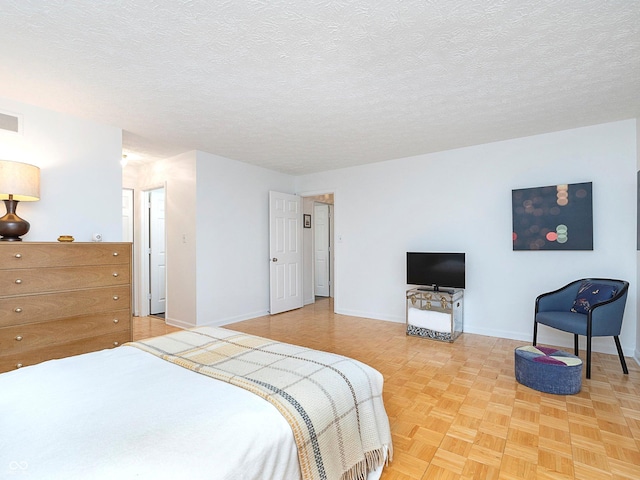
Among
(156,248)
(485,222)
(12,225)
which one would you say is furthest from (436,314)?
(156,248)

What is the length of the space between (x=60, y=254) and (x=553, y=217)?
4.79m

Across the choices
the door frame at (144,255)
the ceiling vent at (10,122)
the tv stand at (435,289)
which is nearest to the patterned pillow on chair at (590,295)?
the tv stand at (435,289)

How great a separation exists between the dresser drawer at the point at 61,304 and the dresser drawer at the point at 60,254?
24 cm

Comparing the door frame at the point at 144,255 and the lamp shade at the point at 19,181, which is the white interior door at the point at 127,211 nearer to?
the door frame at the point at 144,255

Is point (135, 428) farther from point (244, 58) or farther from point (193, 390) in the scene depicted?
point (244, 58)

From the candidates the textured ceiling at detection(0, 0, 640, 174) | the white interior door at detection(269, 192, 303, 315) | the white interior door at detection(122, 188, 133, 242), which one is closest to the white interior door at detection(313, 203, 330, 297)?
the white interior door at detection(269, 192, 303, 315)

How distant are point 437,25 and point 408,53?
286 mm

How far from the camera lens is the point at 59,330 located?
2555 millimetres

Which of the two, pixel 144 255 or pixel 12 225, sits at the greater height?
pixel 12 225

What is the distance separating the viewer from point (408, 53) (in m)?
2.12

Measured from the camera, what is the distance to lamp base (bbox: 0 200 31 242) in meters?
2.53

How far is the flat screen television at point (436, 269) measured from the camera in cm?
404

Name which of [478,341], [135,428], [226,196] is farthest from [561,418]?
[226,196]

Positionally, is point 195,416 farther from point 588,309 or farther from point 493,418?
point 588,309
